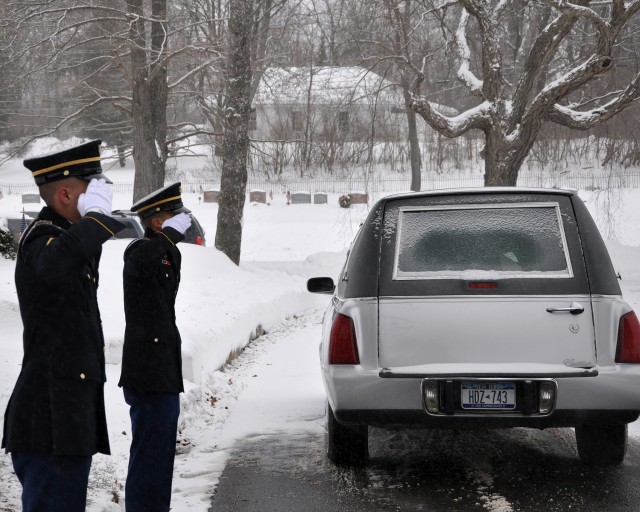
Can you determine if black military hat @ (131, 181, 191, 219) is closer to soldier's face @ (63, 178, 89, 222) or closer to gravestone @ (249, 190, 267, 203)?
soldier's face @ (63, 178, 89, 222)

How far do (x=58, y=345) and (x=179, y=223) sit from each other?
5.10 ft

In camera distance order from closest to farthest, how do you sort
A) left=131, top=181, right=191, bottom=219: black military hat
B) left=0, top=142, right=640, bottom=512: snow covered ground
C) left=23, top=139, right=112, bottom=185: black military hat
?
left=23, top=139, right=112, bottom=185: black military hat < left=131, top=181, right=191, bottom=219: black military hat < left=0, top=142, right=640, bottom=512: snow covered ground

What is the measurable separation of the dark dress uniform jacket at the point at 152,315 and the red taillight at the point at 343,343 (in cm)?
106

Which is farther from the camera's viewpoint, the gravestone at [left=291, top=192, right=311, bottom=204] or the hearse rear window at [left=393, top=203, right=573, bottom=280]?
the gravestone at [left=291, top=192, right=311, bottom=204]

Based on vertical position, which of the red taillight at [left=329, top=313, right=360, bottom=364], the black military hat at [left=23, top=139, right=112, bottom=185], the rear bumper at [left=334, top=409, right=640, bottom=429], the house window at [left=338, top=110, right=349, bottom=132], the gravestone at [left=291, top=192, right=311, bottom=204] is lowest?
the gravestone at [left=291, top=192, right=311, bottom=204]

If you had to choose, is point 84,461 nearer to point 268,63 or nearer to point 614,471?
point 614,471

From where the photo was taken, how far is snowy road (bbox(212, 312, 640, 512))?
210 inches

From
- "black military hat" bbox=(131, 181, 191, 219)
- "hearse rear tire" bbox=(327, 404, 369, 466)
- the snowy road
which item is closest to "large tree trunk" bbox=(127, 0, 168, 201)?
the snowy road

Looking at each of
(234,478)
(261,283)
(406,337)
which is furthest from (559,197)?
(261,283)

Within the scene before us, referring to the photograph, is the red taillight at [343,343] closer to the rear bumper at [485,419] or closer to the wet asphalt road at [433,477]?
the rear bumper at [485,419]

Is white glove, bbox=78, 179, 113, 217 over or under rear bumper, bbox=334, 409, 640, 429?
over

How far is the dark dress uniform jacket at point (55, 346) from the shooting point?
11.4ft

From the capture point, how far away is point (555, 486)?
5652 mm

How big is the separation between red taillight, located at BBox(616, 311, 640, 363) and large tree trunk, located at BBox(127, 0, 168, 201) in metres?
18.5
